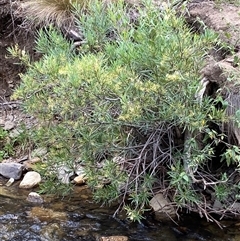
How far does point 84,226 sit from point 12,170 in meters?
1.26

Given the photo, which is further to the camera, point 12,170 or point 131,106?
point 12,170

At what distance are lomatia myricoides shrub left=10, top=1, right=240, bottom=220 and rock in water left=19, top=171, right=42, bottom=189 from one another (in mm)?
736

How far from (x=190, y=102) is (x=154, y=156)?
554 mm

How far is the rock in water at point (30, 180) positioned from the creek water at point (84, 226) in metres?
0.36

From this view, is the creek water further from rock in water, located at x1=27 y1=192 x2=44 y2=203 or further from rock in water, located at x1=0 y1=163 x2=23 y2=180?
rock in water, located at x1=0 y1=163 x2=23 y2=180

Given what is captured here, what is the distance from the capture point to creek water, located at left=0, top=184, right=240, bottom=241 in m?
3.30

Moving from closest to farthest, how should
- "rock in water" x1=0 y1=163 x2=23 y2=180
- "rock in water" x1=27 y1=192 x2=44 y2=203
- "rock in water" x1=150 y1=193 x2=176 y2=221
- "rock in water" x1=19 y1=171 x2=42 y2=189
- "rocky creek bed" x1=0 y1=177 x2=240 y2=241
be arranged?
"rocky creek bed" x1=0 y1=177 x2=240 y2=241 < "rock in water" x1=150 y1=193 x2=176 y2=221 < "rock in water" x1=27 y1=192 x2=44 y2=203 < "rock in water" x1=19 y1=171 x2=42 y2=189 < "rock in water" x1=0 y1=163 x2=23 y2=180

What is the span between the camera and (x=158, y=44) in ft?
9.30

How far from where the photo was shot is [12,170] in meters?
4.41

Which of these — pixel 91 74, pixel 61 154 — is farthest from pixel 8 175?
pixel 91 74

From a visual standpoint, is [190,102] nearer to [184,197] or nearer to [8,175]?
[184,197]

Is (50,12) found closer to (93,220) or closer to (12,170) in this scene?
(12,170)

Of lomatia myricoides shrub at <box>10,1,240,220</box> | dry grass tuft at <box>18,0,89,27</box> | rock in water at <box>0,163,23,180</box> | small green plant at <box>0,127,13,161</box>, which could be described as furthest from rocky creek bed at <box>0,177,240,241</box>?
dry grass tuft at <box>18,0,89,27</box>

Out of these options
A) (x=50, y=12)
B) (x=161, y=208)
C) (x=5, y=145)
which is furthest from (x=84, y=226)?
(x=50, y=12)
